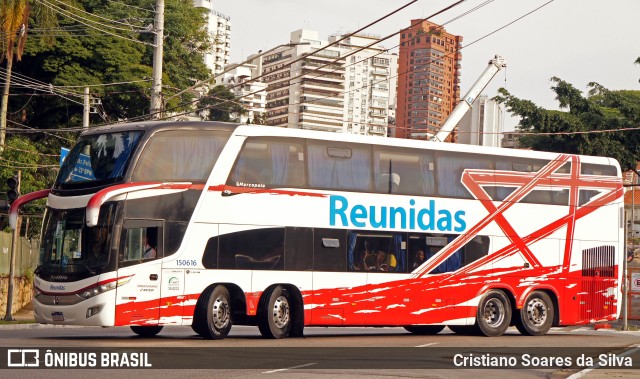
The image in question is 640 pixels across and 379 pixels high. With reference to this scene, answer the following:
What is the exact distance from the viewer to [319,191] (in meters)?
23.9

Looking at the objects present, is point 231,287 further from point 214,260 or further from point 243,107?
point 243,107

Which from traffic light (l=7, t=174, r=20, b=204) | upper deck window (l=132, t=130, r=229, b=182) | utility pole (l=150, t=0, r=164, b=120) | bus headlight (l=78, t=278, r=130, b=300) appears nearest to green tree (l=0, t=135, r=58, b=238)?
utility pole (l=150, t=0, r=164, b=120)

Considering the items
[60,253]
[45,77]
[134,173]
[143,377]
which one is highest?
[45,77]

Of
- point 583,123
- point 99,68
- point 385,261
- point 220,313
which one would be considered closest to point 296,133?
point 385,261

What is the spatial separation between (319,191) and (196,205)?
291cm

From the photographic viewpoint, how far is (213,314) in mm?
22344

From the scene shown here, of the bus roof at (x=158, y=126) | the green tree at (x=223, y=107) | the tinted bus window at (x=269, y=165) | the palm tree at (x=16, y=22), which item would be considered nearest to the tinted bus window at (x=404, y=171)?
the tinted bus window at (x=269, y=165)

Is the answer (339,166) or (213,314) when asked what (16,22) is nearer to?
(339,166)

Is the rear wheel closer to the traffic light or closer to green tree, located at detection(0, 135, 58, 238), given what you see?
the traffic light

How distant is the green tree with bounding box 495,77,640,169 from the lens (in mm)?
69125

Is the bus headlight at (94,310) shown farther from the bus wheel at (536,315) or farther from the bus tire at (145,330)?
the bus wheel at (536,315)

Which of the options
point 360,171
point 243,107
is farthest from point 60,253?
point 243,107

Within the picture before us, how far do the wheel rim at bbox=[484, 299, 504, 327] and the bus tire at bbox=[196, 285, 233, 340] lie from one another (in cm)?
713

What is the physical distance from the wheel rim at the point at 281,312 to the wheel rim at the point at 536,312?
23.3 ft
